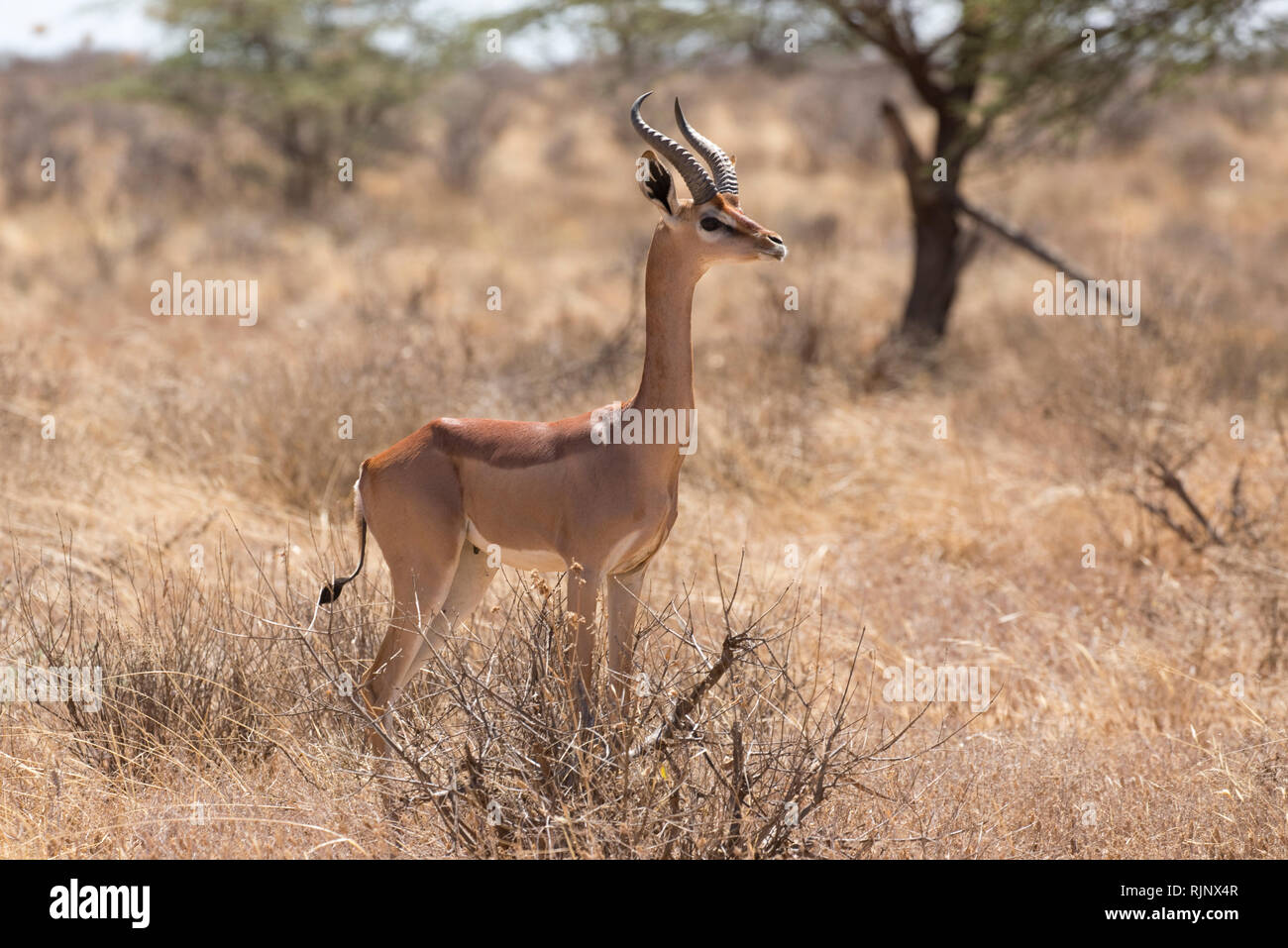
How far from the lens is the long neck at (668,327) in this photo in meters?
3.91

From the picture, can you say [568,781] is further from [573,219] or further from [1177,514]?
[573,219]

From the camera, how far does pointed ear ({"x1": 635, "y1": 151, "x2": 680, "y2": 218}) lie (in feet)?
12.6

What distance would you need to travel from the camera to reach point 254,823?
13.0 feet

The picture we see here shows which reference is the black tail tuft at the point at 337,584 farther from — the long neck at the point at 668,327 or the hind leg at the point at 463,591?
the long neck at the point at 668,327

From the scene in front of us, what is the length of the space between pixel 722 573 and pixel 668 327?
8.09ft

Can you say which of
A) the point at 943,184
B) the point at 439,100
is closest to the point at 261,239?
the point at 943,184

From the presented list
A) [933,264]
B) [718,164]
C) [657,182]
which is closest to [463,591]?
[657,182]

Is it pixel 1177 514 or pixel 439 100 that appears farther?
pixel 439 100

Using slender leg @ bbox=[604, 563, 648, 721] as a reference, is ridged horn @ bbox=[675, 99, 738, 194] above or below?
above

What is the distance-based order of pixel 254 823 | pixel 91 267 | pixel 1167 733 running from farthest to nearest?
pixel 91 267
pixel 1167 733
pixel 254 823

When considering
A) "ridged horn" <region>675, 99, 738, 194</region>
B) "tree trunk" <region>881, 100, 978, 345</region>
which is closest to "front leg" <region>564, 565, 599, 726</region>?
"ridged horn" <region>675, 99, 738, 194</region>

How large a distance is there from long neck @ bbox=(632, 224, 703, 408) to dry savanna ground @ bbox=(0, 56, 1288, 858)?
0.61 m

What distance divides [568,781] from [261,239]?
14996 millimetres

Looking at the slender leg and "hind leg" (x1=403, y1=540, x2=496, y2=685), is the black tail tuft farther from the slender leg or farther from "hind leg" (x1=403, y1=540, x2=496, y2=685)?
the slender leg
